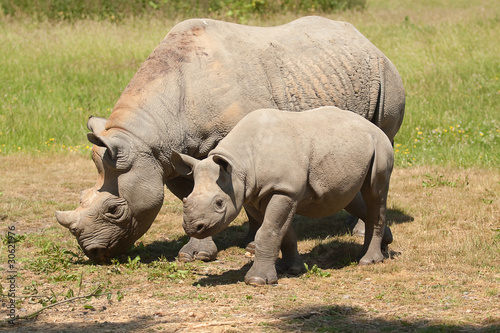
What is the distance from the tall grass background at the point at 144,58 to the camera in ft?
41.9

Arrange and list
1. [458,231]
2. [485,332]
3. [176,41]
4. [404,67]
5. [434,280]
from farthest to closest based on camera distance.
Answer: [404,67], [458,231], [176,41], [434,280], [485,332]

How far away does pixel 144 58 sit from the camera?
54.3 ft

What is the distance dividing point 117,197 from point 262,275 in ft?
5.41

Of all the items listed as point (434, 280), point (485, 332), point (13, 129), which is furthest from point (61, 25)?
point (485, 332)

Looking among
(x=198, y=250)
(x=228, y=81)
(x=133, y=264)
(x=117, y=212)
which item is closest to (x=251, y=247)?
(x=198, y=250)

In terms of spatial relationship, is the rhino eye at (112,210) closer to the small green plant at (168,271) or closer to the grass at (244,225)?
the grass at (244,225)

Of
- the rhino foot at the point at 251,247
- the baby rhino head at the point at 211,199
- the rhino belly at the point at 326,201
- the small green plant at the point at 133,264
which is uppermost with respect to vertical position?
the baby rhino head at the point at 211,199

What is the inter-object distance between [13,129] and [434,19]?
42.0 ft

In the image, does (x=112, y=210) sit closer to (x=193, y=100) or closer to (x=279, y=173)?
(x=193, y=100)

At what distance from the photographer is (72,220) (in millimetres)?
6648

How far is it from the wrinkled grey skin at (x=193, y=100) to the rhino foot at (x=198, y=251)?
0.01 metres

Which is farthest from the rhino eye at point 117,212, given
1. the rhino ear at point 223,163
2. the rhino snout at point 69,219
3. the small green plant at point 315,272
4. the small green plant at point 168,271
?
the small green plant at point 315,272

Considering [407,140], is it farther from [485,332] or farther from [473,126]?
[485,332]

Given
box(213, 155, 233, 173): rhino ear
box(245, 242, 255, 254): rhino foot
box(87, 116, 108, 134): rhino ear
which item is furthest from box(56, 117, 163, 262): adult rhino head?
box(245, 242, 255, 254): rhino foot
